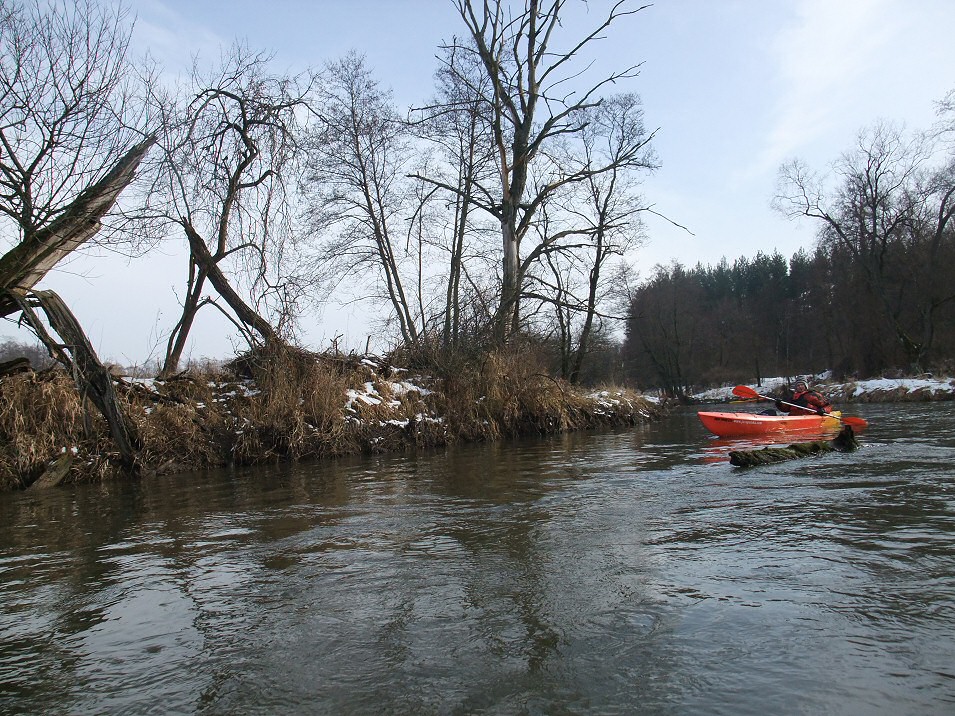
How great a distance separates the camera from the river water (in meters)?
2.19

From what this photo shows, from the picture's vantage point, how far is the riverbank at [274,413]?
920cm

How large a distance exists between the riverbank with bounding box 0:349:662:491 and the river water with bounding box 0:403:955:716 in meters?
3.54

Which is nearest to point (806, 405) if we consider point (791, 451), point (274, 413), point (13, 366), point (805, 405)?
point (805, 405)

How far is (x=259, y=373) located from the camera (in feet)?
39.6

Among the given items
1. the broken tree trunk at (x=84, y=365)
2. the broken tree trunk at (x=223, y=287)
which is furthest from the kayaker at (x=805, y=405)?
the broken tree trunk at (x=84, y=365)

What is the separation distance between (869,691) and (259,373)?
11.4 metres

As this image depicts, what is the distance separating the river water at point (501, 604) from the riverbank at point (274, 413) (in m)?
3.54

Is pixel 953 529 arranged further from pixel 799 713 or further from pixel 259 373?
pixel 259 373

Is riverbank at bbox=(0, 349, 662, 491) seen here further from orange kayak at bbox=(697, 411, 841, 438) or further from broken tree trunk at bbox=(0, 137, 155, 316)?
orange kayak at bbox=(697, 411, 841, 438)

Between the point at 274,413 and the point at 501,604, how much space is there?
9142 millimetres

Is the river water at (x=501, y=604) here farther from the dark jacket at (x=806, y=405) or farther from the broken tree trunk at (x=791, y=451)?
the dark jacket at (x=806, y=405)

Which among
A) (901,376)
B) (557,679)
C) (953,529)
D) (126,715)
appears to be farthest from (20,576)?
(901,376)

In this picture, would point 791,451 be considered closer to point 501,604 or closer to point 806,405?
point 806,405

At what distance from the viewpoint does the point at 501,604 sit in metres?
3.07
